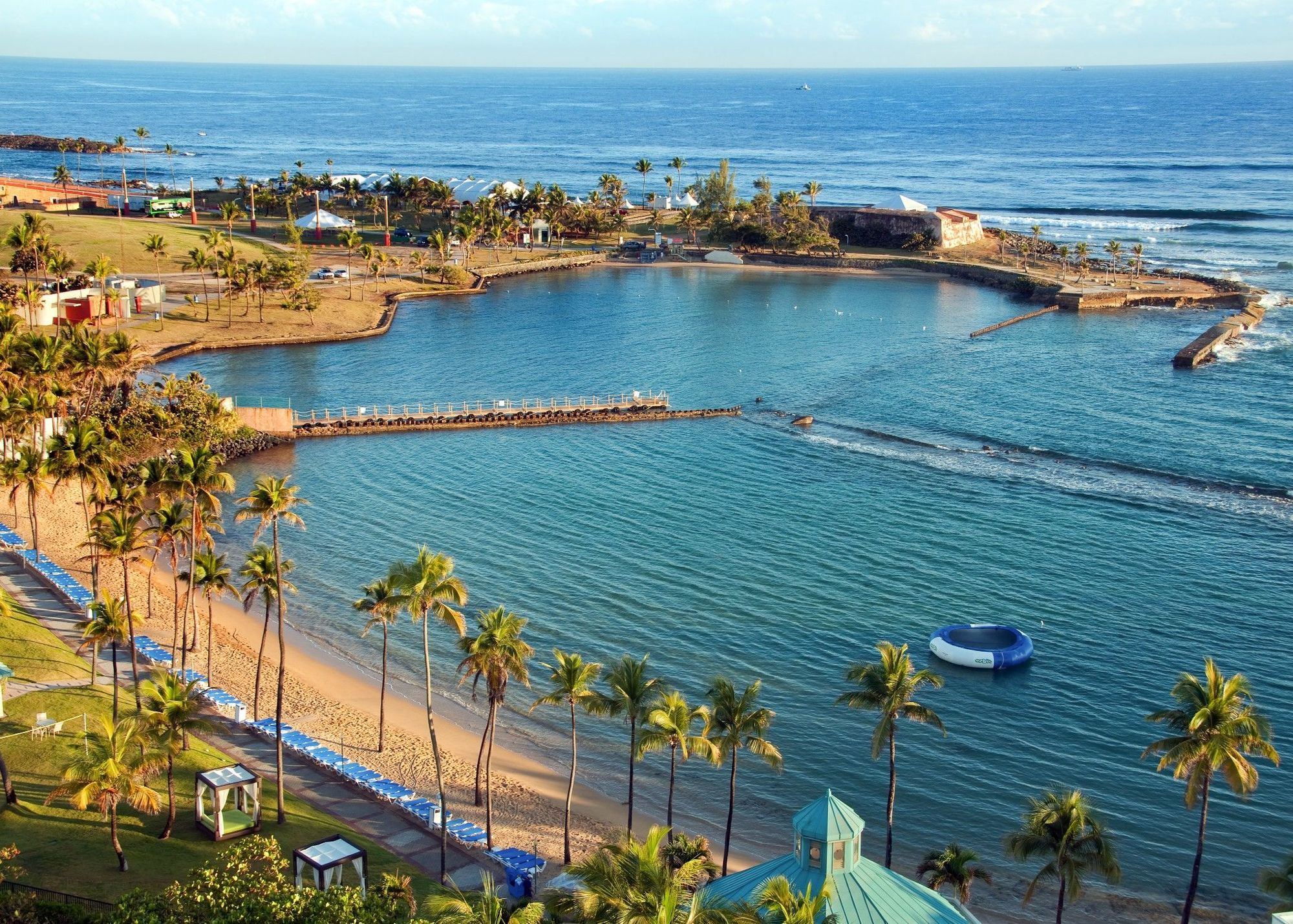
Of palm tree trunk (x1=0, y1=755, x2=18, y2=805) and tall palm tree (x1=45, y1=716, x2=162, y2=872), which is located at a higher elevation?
tall palm tree (x1=45, y1=716, x2=162, y2=872)

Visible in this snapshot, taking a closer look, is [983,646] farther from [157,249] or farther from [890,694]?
[157,249]

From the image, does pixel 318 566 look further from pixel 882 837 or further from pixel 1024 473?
pixel 1024 473

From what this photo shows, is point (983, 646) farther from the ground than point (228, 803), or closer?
farther from the ground

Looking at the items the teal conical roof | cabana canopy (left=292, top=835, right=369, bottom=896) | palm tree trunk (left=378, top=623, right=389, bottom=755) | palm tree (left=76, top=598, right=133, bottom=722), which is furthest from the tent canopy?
the teal conical roof

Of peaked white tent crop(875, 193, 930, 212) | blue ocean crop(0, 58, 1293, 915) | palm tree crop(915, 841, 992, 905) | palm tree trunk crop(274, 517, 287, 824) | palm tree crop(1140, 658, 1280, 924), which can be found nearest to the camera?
palm tree crop(1140, 658, 1280, 924)

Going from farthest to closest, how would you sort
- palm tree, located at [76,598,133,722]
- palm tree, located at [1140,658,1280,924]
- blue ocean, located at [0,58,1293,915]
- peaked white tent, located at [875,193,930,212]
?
1. peaked white tent, located at [875,193,930,212]
2. blue ocean, located at [0,58,1293,915]
3. palm tree, located at [76,598,133,722]
4. palm tree, located at [1140,658,1280,924]

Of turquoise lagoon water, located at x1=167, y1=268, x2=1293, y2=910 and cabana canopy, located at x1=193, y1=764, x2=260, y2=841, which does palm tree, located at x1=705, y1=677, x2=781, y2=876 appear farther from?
cabana canopy, located at x1=193, y1=764, x2=260, y2=841

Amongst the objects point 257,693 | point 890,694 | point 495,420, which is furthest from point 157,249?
point 890,694

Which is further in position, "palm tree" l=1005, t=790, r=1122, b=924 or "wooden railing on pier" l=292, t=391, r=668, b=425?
"wooden railing on pier" l=292, t=391, r=668, b=425
